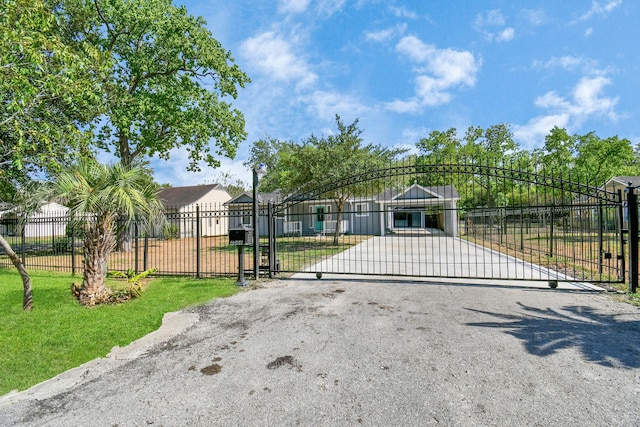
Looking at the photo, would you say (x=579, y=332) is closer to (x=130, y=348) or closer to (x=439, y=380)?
(x=439, y=380)

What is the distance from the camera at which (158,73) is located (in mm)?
14930

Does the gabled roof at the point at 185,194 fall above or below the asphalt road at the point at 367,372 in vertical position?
above

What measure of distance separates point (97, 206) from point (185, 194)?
26.0 meters

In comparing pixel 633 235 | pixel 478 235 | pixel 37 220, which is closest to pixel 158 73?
pixel 37 220

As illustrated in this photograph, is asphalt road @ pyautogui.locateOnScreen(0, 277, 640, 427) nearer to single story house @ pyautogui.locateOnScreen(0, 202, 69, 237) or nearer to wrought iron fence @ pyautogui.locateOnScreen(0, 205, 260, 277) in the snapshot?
wrought iron fence @ pyautogui.locateOnScreen(0, 205, 260, 277)

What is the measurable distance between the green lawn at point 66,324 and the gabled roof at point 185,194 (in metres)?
21.7

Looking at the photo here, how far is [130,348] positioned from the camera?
3879 millimetres

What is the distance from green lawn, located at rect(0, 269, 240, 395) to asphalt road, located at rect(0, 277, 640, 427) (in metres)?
0.32

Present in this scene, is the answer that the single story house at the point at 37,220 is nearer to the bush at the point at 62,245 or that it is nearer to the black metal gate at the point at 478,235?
the bush at the point at 62,245

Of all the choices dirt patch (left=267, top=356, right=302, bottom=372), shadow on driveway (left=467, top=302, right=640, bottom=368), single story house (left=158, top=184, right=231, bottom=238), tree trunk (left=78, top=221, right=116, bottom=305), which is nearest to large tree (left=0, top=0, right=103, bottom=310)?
tree trunk (left=78, top=221, right=116, bottom=305)

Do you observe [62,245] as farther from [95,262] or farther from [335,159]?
[335,159]

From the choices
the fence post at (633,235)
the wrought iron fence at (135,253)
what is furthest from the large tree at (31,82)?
the fence post at (633,235)

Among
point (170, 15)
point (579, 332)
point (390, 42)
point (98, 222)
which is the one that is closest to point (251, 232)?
point (98, 222)

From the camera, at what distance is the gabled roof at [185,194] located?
2854 centimetres
